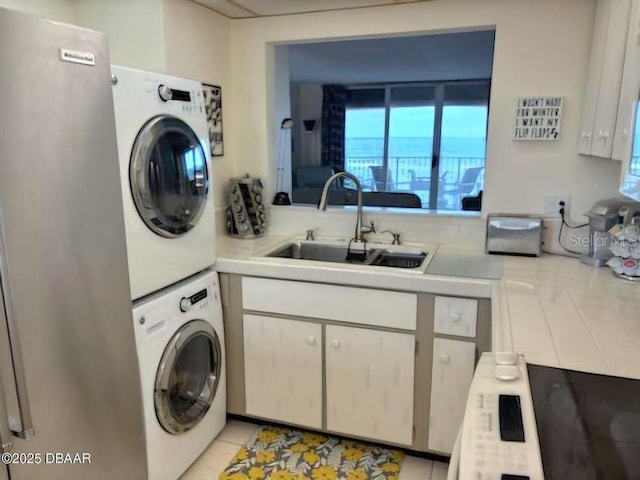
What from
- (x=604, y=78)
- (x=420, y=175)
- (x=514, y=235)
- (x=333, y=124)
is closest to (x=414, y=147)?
(x=420, y=175)

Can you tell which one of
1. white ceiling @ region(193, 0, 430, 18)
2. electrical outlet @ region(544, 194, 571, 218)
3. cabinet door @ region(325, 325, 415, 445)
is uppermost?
white ceiling @ region(193, 0, 430, 18)

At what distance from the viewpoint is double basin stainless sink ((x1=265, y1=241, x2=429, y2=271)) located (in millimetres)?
2469

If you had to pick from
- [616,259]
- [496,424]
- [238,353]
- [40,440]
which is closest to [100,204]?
[40,440]

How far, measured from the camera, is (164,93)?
1.77 meters

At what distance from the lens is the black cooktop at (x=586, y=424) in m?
0.83

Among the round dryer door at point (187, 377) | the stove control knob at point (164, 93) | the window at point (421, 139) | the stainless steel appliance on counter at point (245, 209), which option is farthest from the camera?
the window at point (421, 139)

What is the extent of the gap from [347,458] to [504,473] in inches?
61.4

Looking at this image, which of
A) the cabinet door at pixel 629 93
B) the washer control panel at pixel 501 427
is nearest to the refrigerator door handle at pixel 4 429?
the washer control panel at pixel 501 427

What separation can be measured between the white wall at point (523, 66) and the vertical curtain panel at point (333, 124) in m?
5.25

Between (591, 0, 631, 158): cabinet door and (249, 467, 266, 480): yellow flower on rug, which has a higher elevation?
(591, 0, 631, 158): cabinet door

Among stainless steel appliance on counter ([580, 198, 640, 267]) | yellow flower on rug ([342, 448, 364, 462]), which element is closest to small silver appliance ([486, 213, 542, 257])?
stainless steel appliance on counter ([580, 198, 640, 267])

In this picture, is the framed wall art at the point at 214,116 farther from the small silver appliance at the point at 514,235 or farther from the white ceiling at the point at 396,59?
the small silver appliance at the point at 514,235

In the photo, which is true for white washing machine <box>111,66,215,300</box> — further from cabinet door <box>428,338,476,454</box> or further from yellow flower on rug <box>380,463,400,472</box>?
yellow flower on rug <box>380,463,400,472</box>

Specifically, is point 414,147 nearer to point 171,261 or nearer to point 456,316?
point 456,316
